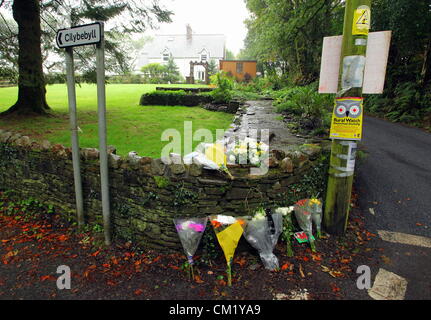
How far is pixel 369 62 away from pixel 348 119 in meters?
0.71

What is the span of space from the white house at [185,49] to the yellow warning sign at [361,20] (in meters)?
46.9

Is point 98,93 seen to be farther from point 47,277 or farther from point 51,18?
point 51,18

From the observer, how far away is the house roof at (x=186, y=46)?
50.2 m

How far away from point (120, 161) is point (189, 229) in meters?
1.36

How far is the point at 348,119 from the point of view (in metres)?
3.52

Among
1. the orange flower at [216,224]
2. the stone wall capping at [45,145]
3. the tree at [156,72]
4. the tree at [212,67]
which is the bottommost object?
the orange flower at [216,224]

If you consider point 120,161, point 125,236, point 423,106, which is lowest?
point 125,236

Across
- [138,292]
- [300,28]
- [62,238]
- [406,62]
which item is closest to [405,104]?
Result: [406,62]

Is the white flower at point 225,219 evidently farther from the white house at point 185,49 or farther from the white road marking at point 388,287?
the white house at point 185,49

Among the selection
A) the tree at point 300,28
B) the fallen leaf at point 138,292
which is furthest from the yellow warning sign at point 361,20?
the tree at point 300,28

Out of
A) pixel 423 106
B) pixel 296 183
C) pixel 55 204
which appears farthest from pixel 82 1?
pixel 423 106

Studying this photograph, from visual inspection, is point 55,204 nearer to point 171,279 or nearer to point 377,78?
point 171,279
